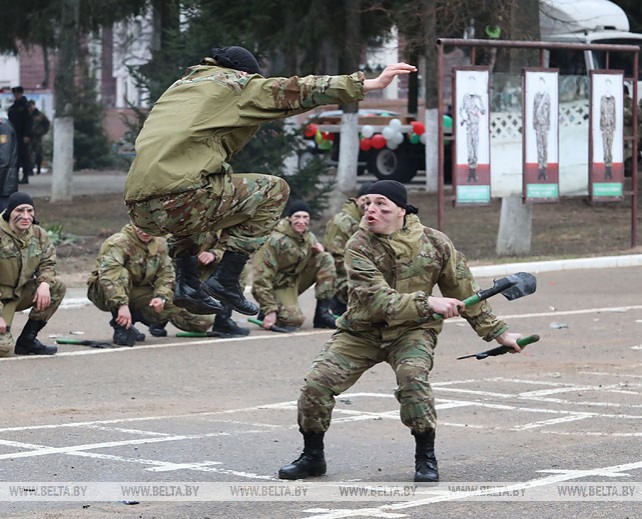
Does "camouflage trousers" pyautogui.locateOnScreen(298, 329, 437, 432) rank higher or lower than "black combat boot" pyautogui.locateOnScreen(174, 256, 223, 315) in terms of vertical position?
lower

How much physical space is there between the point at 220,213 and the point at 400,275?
3.62ft

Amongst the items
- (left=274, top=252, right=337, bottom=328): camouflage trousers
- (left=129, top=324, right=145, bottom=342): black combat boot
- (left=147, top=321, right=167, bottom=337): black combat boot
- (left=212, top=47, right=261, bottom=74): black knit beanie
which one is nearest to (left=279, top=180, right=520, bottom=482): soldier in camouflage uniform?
(left=212, top=47, right=261, bottom=74): black knit beanie

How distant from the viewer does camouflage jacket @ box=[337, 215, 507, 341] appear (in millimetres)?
8133

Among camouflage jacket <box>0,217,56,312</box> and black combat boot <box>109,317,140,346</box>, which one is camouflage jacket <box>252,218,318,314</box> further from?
camouflage jacket <box>0,217,56,312</box>

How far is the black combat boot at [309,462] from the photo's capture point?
816 centimetres

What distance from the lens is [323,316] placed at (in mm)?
15555

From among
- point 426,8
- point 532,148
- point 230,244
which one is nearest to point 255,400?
point 230,244

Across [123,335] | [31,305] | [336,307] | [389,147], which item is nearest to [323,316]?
[336,307]

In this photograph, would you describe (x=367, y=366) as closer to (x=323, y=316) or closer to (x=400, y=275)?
(x=400, y=275)

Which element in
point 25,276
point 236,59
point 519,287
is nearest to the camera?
point 519,287

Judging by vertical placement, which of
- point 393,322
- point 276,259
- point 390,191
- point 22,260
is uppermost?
point 390,191

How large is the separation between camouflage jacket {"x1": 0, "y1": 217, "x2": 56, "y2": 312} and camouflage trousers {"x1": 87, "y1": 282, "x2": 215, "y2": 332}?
82 centimetres

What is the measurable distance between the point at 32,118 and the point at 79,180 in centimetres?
341

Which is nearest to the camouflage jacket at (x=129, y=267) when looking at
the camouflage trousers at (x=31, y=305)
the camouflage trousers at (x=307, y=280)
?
the camouflage trousers at (x=31, y=305)
